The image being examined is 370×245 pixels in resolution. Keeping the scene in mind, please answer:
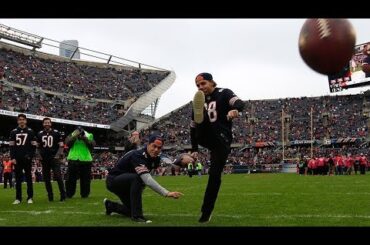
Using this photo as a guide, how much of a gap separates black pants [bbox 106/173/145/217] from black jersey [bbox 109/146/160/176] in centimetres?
13

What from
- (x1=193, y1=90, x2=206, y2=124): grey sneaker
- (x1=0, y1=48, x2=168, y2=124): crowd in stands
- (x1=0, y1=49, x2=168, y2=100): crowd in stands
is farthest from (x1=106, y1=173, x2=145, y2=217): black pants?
(x1=0, y1=49, x2=168, y2=100): crowd in stands

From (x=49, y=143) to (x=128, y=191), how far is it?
4.36m

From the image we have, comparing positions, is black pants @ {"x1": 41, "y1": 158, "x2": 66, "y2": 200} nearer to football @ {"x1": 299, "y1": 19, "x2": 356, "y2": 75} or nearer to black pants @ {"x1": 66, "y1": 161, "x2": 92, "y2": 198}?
black pants @ {"x1": 66, "y1": 161, "x2": 92, "y2": 198}

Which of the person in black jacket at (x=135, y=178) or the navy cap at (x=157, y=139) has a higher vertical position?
the navy cap at (x=157, y=139)

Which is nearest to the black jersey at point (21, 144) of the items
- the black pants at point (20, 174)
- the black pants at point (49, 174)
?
the black pants at point (20, 174)

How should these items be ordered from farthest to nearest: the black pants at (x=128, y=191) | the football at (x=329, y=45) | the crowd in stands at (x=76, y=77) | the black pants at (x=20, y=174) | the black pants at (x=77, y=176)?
the crowd in stands at (x=76, y=77)
the black pants at (x=77, y=176)
the black pants at (x=20, y=174)
the black pants at (x=128, y=191)
the football at (x=329, y=45)

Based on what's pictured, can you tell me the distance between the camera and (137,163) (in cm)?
691

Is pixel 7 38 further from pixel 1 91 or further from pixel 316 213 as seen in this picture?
pixel 316 213

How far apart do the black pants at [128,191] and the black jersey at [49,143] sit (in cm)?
394

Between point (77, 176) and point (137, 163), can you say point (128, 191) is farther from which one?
point (77, 176)

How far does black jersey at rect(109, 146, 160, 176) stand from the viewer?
6.85 metres

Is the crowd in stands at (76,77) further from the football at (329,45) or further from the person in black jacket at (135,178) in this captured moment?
the football at (329,45)

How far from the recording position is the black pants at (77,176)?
481 inches
